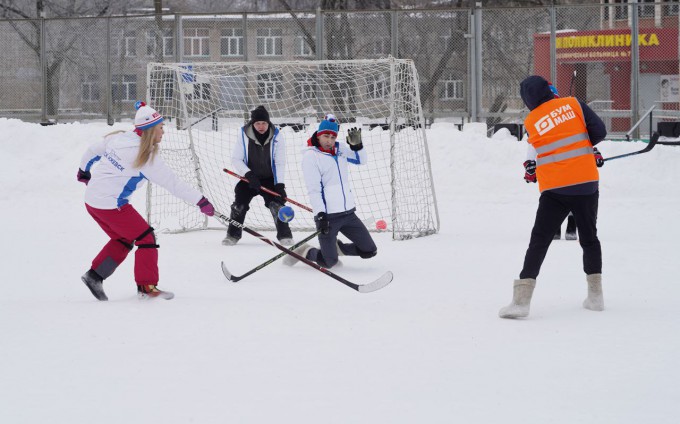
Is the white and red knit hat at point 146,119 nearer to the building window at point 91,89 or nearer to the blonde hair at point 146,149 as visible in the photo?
the blonde hair at point 146,149

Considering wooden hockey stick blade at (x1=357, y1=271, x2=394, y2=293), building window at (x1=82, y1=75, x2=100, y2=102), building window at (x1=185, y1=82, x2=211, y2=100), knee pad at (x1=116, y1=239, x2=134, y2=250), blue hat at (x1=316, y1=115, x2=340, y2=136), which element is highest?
building window at (x1=82, y1=75, x2=100, y2=102)

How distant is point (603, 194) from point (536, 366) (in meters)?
8.25

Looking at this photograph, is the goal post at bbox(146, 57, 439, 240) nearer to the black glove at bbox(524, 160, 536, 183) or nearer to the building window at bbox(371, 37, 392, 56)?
the building window at bbox(371, 37, 392, 56)

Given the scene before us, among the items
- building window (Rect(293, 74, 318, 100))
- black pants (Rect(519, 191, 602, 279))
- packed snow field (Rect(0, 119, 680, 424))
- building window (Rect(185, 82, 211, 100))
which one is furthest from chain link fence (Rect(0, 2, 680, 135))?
black pants (Rect(519, 191, 602, 279))

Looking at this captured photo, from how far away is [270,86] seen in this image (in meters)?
12.7

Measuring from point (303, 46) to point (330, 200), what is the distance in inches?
310

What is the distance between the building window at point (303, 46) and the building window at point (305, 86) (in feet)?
3.64

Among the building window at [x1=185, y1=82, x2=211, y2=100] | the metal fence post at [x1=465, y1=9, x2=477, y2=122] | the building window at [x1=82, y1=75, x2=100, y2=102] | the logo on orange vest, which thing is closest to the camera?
the logo on orange vest

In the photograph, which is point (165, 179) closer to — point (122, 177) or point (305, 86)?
point (122, 177)

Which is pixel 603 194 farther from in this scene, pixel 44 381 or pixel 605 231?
pixel 44 381

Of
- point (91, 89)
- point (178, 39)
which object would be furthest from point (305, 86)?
point (91, 89)

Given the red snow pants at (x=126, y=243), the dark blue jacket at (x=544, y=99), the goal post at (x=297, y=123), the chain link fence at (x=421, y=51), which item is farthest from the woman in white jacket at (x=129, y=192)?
the chain link fence at (x=421, y=51)

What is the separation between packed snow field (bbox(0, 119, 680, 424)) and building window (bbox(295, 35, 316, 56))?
6161mm

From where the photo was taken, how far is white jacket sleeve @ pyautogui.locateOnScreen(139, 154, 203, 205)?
575 centimetres
